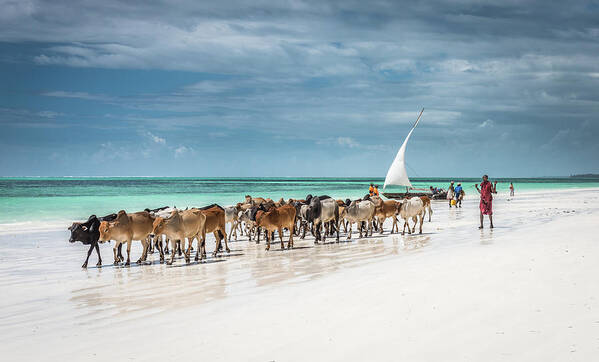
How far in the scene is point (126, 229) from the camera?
1239cm

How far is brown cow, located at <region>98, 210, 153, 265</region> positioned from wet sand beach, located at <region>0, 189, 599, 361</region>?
2.18 ft

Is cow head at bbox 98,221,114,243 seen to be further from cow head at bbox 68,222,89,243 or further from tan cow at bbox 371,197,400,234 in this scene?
tan cow at bbox 371,197,400,234

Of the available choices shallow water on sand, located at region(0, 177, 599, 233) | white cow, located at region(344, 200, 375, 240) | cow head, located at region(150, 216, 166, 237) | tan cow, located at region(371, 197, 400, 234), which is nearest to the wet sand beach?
cow head, located at region(150, 216, 166, 237)

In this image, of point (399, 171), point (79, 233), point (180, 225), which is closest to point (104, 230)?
point (79, 233)

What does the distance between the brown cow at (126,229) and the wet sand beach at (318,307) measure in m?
0.67

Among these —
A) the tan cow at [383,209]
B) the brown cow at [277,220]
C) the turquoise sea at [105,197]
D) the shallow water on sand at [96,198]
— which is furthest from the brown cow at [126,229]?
the turquoise sea at [105,197]

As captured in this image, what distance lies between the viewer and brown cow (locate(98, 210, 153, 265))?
1223 centimetres

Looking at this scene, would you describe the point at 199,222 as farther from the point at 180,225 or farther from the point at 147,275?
the point at 147,275

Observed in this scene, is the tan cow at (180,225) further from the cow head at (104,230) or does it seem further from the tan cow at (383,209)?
the tan cow at (383,209)

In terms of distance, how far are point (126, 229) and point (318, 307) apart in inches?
266

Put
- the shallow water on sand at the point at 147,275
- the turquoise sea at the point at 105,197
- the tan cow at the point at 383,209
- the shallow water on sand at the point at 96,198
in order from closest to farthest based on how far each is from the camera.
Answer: the shallow water on sand at the point at 147,275 < the tan cow at the point at 383,209 < the shallow water on sand at the point at 96,198 < the turquoise sea at the point at 105,197

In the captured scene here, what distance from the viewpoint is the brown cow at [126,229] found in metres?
12.2

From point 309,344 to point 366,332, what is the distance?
77 cm

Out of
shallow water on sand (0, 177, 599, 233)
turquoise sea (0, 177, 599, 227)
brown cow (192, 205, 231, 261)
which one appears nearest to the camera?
brown cow (192, 205, 231, 261)
